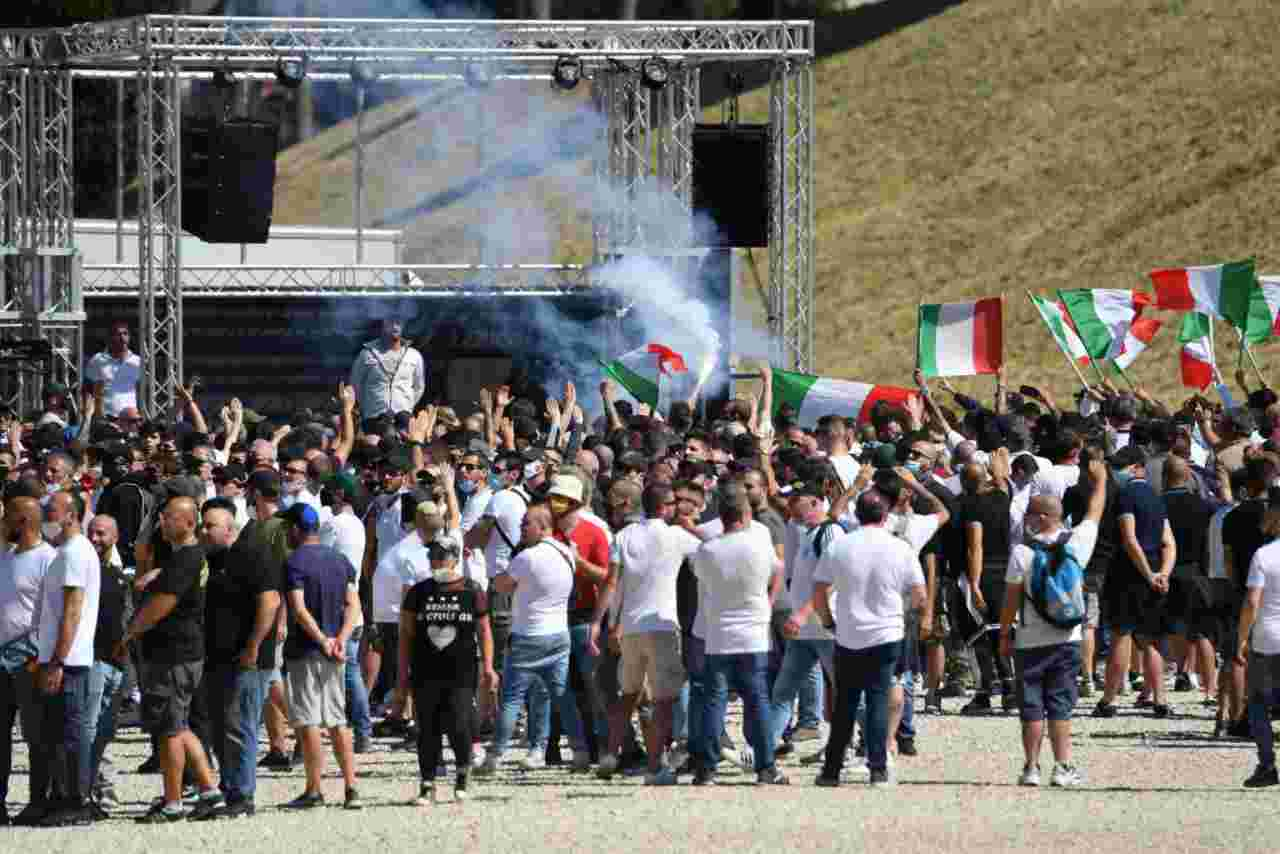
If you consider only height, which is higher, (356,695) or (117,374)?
(117,374)

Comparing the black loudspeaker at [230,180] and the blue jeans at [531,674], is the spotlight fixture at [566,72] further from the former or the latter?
the blue jeans at [531,674]

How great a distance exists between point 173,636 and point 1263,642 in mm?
5309

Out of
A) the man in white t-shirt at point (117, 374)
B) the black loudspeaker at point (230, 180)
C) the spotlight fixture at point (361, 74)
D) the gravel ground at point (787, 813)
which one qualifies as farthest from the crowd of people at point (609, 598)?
the spotlight fixture at point (361, 74)

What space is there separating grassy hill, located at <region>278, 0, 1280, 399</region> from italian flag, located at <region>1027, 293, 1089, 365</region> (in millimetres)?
11863

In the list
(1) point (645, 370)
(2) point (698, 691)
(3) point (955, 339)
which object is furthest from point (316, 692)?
(1) point (645, 370)

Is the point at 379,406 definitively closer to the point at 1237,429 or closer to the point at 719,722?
the point at 1237,429

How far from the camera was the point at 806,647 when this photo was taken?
14.5m

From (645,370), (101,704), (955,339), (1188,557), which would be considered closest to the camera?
(101,704)

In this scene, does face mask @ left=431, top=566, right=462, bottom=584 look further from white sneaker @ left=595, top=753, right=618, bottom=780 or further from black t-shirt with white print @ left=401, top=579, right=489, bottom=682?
white sneaker @ left=595, top=753, right=618, bottom=780

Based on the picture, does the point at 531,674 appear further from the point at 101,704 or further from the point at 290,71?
the point at 290,71

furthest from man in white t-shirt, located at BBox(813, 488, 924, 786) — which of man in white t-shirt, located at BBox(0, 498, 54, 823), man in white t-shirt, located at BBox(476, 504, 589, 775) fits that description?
man in white t-shirt, located at BBox(0, 498, 54, 823)

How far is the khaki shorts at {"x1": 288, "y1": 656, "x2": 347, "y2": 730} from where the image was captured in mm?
13203

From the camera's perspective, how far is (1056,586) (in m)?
13.7

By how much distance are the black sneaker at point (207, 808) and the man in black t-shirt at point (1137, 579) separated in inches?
232
